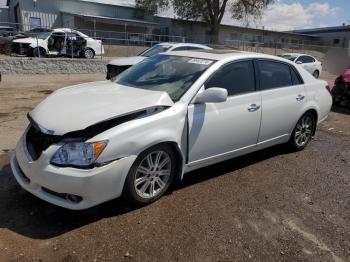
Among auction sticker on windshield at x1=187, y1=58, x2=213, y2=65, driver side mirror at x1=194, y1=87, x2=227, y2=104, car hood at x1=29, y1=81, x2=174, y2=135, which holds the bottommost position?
car hood at x1=29, y1=81, x2=174, y2=135

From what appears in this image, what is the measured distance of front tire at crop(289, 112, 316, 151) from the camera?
5.42 m

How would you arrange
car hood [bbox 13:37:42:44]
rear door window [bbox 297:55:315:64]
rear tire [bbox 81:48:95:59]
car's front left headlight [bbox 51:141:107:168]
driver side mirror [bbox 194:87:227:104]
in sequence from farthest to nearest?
1. rear tire [bbox 81:48:95:59]
2. rear door window [bbox 297:55:315:64]
3. car hood [bbox 13:37:42:44]
4. driver side mirror [bbox 194:87:227:104]
5. car's front left headlight [bbox 51:141:107:168]

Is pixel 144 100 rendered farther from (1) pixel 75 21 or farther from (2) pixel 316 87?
(1) pixel 75 21

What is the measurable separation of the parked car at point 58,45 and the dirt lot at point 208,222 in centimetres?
1434

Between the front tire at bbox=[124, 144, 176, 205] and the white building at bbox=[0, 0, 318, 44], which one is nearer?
the front tire at bbox=[124, 144, 176, 205]

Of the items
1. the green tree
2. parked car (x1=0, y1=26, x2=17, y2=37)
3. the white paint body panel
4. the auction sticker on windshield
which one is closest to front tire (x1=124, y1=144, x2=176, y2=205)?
the auction sticker on windshield

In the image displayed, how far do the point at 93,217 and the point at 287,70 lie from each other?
3.50 meters

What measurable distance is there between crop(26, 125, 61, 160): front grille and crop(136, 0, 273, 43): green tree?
36.2 metres

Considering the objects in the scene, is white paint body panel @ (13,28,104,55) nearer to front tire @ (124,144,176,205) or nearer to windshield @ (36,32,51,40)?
windshield @ (36,32,51,40)

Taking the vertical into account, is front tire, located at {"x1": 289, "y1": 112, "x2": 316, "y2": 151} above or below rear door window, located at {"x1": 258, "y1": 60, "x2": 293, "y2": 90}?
below

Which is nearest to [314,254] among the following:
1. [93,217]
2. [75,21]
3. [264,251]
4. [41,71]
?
[264,251]

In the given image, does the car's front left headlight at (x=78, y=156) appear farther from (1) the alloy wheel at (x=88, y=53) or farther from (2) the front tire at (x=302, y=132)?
(1) the alloy wheel at (x=88, y=53)

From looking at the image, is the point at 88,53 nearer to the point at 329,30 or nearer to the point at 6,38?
the point at 6,38

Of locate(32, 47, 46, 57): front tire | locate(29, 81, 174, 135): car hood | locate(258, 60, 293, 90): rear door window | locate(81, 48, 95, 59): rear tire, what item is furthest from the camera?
locate(81, 48, 95, 59): rear tire
